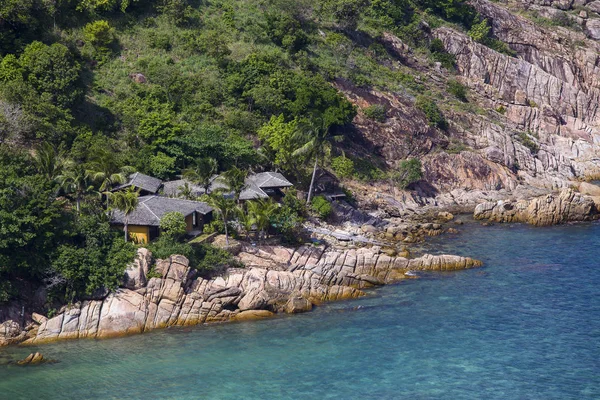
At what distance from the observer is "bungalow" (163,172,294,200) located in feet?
195

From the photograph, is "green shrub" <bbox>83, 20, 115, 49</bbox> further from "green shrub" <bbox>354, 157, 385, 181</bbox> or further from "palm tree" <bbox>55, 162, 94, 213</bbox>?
"green shrub" <bbox>354, 157, 385, 181</bbox>

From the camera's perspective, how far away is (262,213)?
53656 millimetres

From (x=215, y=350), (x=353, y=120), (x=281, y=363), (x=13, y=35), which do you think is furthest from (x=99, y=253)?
(x=353, y=120)

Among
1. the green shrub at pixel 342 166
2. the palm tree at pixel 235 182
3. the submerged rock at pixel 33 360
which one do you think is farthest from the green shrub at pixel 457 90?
the submerged rock at pixel 33 360

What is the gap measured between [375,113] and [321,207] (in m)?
25.7

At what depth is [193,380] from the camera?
38.1m

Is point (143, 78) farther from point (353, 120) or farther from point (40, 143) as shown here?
point (353, 120)

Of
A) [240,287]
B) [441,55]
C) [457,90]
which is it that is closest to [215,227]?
[240,287]

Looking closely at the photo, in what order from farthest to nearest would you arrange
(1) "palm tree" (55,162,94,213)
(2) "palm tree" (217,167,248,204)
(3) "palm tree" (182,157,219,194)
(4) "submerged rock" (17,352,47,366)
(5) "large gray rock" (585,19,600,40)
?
(5) "large gray rock" (585,19,600,40) → (3) "palm tree" (182,157,219,194) → (2) "palm tree" (217,167,248,204) → (1) "palm tree" (55,162,94,213) → (4) "submerged rock" (17,352,47,366)

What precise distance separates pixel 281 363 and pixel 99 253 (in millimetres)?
14685

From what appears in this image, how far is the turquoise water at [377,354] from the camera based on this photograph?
3691 cm

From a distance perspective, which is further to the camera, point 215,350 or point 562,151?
point 562,151

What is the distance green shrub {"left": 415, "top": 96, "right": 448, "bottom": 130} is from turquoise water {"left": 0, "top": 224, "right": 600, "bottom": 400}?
41304 millimetres

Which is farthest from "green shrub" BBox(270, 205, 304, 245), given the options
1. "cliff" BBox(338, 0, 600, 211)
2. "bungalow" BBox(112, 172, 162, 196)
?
"cliff" BBox(338, 0, 600, 211)
